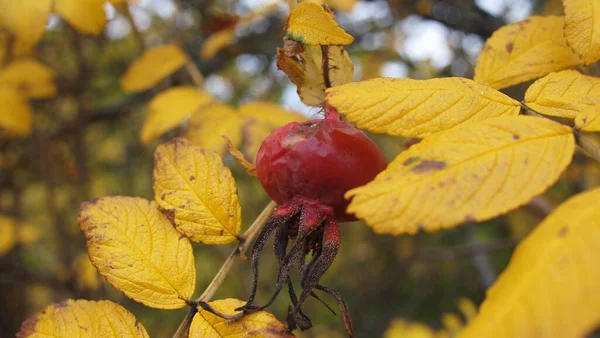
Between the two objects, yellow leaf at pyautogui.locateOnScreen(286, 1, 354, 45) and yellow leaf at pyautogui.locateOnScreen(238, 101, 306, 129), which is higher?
yellow leaf at pyautogui.locateOnScreen(286, 1, 354, 45)

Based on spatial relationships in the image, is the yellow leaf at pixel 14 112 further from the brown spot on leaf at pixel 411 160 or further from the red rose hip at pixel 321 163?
the brown spot on leaf at pixel 411 160

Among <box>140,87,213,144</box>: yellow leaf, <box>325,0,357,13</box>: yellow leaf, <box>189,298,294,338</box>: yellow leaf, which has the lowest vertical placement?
<box>189,298,294,338</box>: yellow leaf

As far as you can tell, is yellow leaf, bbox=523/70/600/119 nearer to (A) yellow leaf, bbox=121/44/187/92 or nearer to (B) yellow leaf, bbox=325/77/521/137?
(B) yellow leaf, bbox=325/77/521/137

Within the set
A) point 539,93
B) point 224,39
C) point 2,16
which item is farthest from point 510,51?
point 2,16

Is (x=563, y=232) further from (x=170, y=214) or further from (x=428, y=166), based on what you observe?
(x=170, y=214)

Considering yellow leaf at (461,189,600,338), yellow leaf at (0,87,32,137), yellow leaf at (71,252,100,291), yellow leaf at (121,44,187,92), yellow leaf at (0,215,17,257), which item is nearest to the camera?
yellow leaf at (461,189,600,338)

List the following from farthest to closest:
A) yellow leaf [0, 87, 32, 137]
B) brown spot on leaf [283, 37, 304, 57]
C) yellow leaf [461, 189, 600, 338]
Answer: yellow leaf [0, 87, 32, 137] → brown spot on leaf [283, 37, 304, 57] → yellow leaf [461, 189, 600, 338]

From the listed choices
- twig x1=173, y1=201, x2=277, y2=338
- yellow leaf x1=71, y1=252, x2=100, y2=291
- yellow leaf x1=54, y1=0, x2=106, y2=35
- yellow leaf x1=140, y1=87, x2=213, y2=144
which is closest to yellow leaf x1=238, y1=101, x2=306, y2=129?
yellow leaf x1=140, y1=87, x2=213, y2=144
